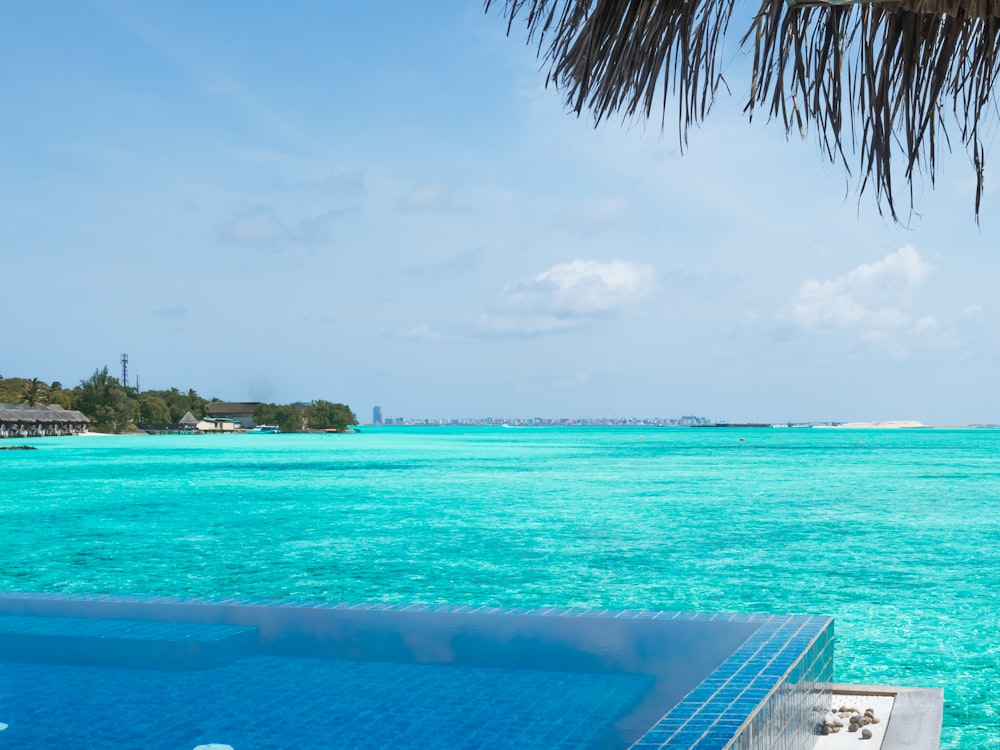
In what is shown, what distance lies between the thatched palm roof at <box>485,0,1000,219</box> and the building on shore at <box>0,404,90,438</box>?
71.8 m

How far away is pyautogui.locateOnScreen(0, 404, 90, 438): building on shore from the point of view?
Result: 6781 centimetres

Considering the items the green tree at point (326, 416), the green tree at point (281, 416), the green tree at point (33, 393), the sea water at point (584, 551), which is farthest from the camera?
the green tree at point (326, 416)

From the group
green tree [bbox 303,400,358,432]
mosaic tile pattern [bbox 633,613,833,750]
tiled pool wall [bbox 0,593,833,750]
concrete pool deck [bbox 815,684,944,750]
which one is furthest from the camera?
green tree [bbox 303,400,358,432]

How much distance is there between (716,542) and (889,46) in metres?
11.6

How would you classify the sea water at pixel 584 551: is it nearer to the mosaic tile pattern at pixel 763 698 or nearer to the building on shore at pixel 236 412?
the mosaic tile pattern at pixel 763 698

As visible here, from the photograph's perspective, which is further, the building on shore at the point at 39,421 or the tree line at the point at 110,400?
the tree line at the point at 110,400

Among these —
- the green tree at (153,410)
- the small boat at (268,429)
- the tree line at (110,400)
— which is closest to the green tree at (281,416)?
the small boat at (268,429)

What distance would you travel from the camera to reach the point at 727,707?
3.27m

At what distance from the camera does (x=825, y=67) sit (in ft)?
6.17

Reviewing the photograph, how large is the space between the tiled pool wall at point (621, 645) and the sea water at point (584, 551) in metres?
1.65

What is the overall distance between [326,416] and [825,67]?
125641 mm

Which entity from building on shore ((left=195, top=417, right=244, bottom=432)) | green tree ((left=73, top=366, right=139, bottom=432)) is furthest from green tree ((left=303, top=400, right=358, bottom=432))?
green tree ((left=73, top=366, right=139, bottom=432))

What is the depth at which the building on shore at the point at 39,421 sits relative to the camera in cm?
6781

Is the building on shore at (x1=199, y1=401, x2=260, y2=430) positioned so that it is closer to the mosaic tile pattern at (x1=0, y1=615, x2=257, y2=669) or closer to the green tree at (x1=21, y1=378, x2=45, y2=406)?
the green tree at (x1=21, y1=378, x2=45, y2=406)
